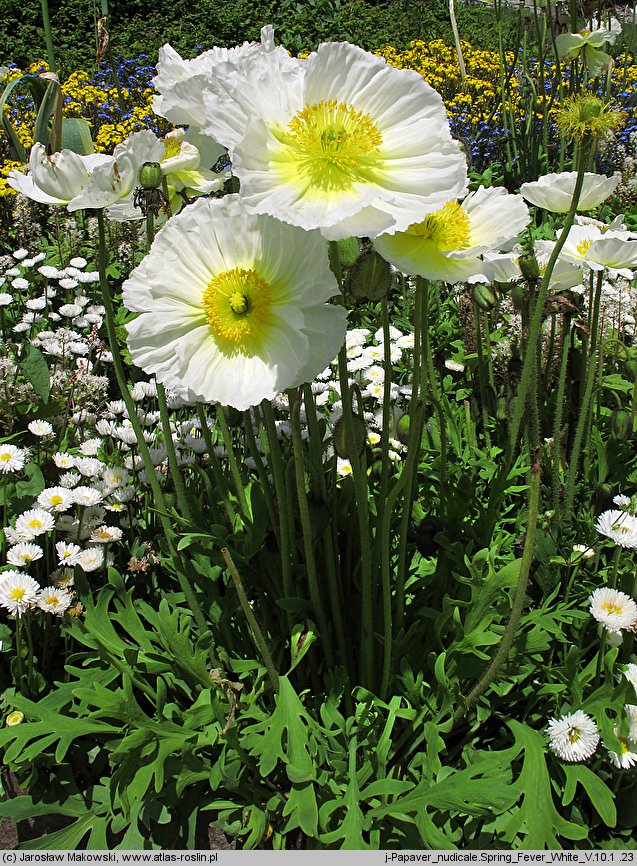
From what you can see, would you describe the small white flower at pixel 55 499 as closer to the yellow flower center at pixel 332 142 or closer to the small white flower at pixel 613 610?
the yellow flower center at pixel 332 142

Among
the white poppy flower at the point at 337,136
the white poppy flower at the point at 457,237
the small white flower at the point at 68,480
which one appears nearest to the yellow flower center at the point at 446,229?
the white poppy flower at the point at 457,237

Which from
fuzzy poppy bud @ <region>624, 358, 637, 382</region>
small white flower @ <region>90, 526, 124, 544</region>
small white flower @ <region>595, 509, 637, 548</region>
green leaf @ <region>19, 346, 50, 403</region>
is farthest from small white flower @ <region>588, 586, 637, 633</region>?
green leaf @ <region>19, 346, 50, 403</region>

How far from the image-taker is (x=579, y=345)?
2.77 meters

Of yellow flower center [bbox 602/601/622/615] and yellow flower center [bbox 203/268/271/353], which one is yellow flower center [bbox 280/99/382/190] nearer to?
yellow flower center [bbox 203/268/271/353]

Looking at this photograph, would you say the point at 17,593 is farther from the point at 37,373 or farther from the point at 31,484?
the point at 37,373

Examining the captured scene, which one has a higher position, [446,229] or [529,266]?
[446,229]

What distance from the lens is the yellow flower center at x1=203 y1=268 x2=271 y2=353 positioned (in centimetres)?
121

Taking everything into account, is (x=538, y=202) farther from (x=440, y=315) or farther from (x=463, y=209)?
(x=440, y=315)

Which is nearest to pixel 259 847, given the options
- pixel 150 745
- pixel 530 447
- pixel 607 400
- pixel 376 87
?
pixel 150 745

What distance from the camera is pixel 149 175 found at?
1384 mm

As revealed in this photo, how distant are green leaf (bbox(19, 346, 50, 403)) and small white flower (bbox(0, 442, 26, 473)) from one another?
51cm

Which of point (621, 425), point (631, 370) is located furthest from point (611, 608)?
point (631, 370)

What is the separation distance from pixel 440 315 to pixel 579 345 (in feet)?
2.78

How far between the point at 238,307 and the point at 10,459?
1.09m
